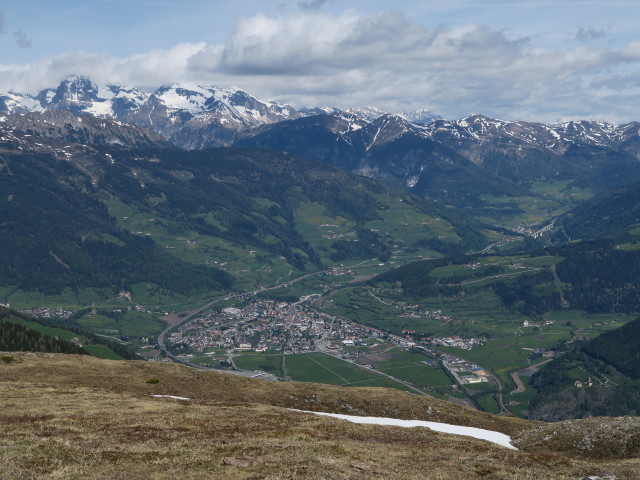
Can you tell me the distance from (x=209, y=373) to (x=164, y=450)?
55096 millimetres

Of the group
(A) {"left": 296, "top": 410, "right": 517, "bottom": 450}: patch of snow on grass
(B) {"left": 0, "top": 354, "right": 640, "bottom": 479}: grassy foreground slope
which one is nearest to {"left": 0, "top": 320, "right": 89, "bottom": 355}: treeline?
(B) {"left": 0, "top": 354, "right": 640, "bottom": 479}: grassy foreground slope

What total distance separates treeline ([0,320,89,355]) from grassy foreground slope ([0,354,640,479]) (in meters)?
88.6

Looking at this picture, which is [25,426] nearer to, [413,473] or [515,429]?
[413,473]

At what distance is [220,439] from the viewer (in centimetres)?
5394

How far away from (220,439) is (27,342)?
147 m

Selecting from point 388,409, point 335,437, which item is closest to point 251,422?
point 335,437

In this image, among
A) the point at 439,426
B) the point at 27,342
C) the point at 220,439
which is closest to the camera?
the point at 220,439

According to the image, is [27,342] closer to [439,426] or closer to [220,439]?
[439,426]

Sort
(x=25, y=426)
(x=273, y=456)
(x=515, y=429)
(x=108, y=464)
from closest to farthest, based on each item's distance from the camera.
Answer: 1. (x=108, y=464)
2. (x=273, y=456)
3. (x=25, y=426)
4. (x=515, y=429)

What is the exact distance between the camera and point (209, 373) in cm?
10300

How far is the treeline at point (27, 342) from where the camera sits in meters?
176

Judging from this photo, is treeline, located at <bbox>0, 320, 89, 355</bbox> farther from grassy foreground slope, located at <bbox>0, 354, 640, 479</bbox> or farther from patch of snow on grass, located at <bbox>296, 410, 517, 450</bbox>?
patch of snow on grass, located at <bbox>296, 410, 517, 450</bbox>

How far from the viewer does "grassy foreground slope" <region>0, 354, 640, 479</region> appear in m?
44.1

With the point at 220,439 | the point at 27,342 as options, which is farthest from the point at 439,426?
the point at 27,342
